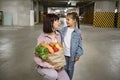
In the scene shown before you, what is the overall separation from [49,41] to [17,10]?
72.4ft

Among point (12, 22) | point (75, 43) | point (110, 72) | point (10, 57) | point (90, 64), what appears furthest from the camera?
Result: point (12, 22)

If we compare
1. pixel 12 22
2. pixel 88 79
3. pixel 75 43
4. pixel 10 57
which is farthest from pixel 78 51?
pixel 12 22

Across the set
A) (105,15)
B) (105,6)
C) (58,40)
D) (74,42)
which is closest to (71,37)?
(74,42)

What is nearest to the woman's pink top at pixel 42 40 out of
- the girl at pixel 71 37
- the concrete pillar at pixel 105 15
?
the girl at pixel 71 37

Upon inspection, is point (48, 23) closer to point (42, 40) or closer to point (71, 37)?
point (42, 40)

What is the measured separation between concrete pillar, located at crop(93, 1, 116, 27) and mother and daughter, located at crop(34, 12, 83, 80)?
70.4 feet

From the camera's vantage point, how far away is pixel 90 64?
6352 millimetres

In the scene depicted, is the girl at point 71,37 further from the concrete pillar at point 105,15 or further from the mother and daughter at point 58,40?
the concrete pillar at point 105,15

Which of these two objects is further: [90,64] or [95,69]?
[90,64]

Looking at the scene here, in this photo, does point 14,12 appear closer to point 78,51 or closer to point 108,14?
point 108,14

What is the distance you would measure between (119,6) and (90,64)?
19233 millimetres

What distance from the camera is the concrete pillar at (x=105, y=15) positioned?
2420 centimetres

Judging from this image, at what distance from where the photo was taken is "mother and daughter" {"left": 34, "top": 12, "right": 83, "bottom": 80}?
7.82 feet

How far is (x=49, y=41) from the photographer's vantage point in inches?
98.0
